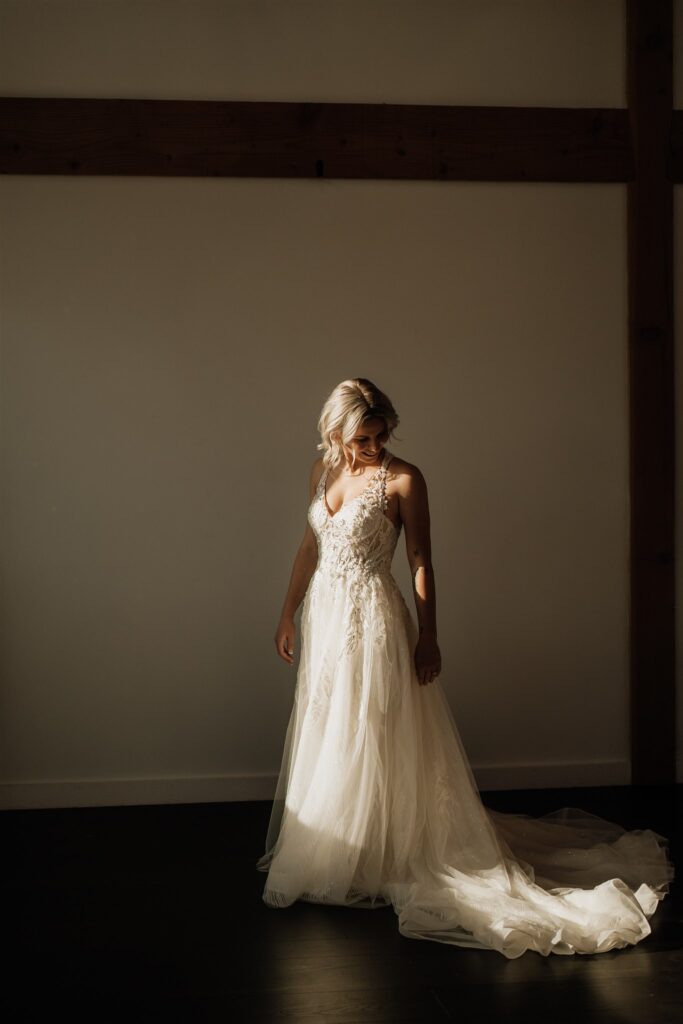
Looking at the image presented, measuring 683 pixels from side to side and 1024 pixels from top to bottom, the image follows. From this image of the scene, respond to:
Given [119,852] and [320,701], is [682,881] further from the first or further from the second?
[119,852]

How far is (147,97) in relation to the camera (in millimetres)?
4281

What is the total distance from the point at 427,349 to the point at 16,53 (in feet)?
7.11

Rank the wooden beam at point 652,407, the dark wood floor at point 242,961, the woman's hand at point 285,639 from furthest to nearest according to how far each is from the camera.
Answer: the wooden beam at point 652,407 → the woman's hand at point 285,639 → the dark wood floor at point 242,961

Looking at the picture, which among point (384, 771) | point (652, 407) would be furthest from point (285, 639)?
point (652, 407)

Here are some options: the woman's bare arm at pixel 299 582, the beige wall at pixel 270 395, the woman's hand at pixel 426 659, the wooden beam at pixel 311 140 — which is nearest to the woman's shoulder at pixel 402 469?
the woman's bare arm at pixel 299 582

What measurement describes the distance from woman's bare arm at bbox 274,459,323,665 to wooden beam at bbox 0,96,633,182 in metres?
1.52

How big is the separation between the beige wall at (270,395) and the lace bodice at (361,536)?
95cm

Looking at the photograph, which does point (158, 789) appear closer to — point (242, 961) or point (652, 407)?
point (242, 961)

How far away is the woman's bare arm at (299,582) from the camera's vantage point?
3.65m

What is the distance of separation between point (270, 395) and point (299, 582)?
1010 millimetres

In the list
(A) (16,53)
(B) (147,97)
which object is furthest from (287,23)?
(A) (16,53)

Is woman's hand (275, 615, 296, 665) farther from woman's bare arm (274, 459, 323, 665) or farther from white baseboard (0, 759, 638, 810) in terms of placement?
white baseboard (0, 759, 638, 810)

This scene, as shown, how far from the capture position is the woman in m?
3.11

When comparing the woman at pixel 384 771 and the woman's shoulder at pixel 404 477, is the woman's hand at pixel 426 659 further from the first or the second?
the woman's shoulder at pixel 404 477
